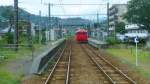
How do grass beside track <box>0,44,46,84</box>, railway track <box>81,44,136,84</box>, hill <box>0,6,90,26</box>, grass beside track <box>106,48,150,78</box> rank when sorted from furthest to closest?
hill <box>0,6,90,26</box>, grass beside track <box>106,48,150,78</box>, grass beside track <box>0,44,46,84</box>, railway track <box>81,44,136,84</box>

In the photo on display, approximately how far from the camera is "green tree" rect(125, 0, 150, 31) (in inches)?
2717

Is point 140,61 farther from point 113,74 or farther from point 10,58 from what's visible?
point 10,58

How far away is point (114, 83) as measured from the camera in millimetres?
18703

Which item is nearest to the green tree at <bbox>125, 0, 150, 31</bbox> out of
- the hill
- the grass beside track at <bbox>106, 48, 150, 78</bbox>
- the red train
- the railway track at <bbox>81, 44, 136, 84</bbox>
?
the hill

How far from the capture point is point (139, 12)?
229 feet

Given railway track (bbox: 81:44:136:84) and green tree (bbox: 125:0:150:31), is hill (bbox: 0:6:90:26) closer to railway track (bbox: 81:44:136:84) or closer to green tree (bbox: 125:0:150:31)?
green tree (bbox: 125:0:150:31)

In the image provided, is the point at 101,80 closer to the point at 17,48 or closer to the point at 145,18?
the point at 17,48

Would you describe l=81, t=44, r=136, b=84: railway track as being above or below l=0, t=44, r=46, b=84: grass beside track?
below

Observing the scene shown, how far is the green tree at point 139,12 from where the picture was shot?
2717 inches

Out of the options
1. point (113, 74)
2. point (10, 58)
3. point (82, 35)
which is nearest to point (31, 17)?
point (82, 35)

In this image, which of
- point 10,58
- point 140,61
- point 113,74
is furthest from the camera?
point 10,58

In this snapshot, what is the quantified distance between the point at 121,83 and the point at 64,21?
163 meters

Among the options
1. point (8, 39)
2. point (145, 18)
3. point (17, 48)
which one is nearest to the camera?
point (17, 48)

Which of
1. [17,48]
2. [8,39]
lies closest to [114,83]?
[17,48]
